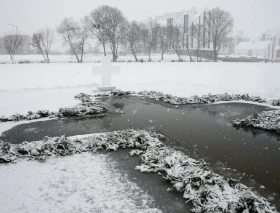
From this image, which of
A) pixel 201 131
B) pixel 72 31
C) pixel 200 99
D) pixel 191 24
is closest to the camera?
pixel 201 131

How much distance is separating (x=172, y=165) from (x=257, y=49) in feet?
324

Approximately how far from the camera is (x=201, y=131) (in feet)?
22.5

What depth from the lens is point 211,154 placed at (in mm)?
5262

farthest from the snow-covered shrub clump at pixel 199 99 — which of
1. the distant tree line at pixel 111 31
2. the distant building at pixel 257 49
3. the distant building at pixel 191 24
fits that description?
the distant building at pixel 257 49

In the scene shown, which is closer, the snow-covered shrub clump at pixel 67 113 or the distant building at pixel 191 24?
the snow-covered shrub clump at pixel 67 113

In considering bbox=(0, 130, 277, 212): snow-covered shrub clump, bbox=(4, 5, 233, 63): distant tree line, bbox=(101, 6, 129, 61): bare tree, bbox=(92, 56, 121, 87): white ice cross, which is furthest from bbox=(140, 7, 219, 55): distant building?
bbox=(0, 130, 277, 212): snow-covered shrub clump

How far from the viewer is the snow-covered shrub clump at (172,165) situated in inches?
133

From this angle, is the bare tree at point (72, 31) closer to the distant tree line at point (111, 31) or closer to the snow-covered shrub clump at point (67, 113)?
the distant tree line at point (111, 31)

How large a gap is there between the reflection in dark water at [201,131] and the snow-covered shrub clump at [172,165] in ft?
2.27

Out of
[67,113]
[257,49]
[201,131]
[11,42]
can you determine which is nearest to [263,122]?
[201,131]

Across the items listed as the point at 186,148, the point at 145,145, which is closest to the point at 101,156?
A: the point at 145,145

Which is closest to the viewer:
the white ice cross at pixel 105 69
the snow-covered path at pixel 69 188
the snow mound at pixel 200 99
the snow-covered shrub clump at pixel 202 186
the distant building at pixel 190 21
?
the snow-covered shrub clump at pixel 202 186

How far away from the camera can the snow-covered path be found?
3.48 metres

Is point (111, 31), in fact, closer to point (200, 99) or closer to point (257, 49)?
point (200, 99)
